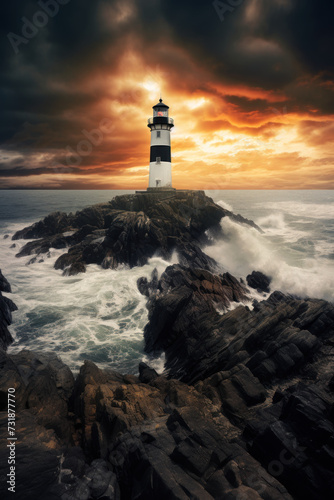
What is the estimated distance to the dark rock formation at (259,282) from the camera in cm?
2741

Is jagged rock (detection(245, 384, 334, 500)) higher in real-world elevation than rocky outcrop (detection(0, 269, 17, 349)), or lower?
higher

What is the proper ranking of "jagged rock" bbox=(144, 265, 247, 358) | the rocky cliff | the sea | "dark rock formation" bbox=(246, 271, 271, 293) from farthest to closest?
"dark rock formation" bbox=(246, 271, 271, 293) < "jagged rock" bbox=(144, 265, 247, 358) < the sea < the rocky cliff

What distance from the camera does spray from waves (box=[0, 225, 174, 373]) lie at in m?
17.1

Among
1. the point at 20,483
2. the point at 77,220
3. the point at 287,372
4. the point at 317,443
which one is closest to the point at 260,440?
the point at 317,443

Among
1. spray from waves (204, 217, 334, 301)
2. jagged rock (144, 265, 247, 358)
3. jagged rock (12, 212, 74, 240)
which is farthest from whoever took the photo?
jagged rock (12, 212, 74, 240)

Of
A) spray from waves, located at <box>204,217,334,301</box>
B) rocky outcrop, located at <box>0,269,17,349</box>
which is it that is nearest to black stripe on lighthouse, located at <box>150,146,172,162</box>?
spray from waves, located at <box>204,217,334,301</box>

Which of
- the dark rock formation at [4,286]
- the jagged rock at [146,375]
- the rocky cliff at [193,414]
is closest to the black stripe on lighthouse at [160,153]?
the dark rock formation at [4,286]

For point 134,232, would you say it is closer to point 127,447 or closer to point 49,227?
point 49,227

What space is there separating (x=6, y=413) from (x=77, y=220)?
138 ft

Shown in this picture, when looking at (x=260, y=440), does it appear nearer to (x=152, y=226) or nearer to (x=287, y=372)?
(x=287, y=372)

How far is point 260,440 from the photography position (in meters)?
7.25

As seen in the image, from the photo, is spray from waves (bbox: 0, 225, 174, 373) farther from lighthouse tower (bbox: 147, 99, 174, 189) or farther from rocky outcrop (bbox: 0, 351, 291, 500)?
lighthouse tower (bbox: 147, 99, 174, 189)

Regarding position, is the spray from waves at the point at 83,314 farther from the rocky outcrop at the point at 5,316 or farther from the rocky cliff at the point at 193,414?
the rocky cliff at the point at 193,414

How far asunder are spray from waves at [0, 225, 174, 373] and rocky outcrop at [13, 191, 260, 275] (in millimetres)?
2163
